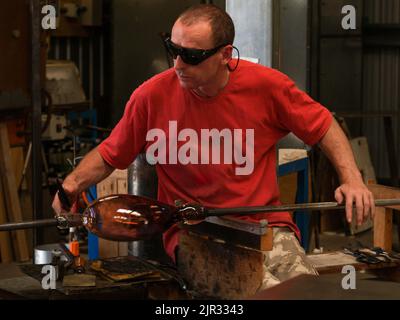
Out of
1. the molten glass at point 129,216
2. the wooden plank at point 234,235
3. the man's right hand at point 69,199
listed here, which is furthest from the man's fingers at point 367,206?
the man's right hand at point 69,199

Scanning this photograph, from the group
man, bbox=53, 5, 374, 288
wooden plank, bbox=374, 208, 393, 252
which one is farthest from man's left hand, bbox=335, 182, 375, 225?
wooden plank, bbox=374, 208, 393, 252

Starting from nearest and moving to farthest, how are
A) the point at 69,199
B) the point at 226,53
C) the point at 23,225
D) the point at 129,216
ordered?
the point at 23,225 < the point at 129,216 < the point at 69,199 < the point at 226,53

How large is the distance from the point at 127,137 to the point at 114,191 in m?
1.14

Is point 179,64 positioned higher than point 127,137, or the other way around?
point 179,64

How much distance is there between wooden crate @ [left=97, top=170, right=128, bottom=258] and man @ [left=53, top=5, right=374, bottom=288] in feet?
2.97

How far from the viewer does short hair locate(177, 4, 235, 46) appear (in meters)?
3.45

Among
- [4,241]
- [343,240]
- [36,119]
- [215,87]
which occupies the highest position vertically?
[215,87]

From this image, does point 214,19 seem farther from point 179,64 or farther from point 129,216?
point 129,216

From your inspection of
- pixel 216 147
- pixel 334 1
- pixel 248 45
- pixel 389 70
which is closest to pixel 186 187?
pixel 216 147

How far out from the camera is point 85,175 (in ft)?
11.7

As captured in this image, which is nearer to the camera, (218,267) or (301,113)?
(218,267)

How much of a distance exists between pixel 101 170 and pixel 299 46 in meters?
2.61

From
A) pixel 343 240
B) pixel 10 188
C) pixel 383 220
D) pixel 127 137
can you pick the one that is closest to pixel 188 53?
pixel 127 137

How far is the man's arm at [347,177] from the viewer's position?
10.7 feet
